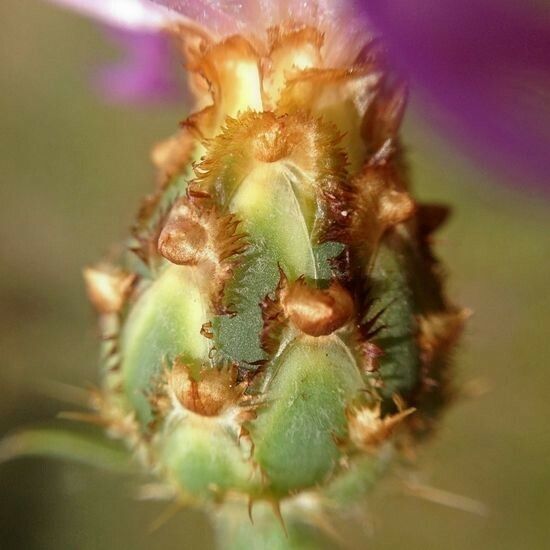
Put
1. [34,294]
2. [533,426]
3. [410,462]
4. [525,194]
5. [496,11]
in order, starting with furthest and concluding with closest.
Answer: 1. [34,294]
2. [533,426]
3. [525,194]
4. [410,462]
5. [496,11]

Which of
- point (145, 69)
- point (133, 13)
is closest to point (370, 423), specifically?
point (133, 13)

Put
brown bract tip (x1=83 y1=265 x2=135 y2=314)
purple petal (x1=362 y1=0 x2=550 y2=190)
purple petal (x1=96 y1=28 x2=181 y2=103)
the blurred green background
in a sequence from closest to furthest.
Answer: purple petal (x1=362 y1=0 x2=550 y2=190)
brown bract tip (x1=83 y1=265 x2=135 y2=314)
purple petal (x1=96 y1=28 x2=181 y2=103)
the blurred green background

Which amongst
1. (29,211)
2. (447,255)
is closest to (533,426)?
(447,255)

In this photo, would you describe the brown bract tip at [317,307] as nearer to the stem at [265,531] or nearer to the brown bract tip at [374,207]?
the brown bract tip at [374,207]

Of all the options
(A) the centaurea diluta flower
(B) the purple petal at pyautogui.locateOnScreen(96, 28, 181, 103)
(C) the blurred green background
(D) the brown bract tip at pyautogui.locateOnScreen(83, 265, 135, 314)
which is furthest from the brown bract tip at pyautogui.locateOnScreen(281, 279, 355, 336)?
(C) the blurred green background

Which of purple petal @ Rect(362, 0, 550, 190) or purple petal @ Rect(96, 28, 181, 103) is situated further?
purple petal @ Rect(96, 28, 181, 103)

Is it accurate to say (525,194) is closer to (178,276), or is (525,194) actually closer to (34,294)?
(178,276)

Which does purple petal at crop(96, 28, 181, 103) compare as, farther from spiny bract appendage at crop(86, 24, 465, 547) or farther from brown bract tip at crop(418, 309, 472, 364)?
brown bract tip at crop(418, 309, 472, 364)

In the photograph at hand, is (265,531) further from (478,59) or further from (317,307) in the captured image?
(478,59)
